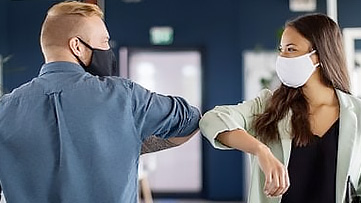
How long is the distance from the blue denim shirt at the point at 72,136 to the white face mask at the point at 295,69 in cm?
44

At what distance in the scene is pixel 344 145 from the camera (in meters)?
1.53

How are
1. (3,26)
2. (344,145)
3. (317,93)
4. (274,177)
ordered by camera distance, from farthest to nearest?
(3,26) < (317,93) < (344,145) < (274,177)

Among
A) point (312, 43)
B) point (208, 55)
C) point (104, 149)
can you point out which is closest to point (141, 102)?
point (104, 149)

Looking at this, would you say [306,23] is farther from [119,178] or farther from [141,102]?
[119,178]

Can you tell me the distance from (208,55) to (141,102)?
5978 mm

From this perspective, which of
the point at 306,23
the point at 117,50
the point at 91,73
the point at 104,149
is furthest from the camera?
the point at 117,50

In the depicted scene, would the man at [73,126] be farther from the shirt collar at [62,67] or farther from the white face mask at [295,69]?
the white face mask at [295,69]

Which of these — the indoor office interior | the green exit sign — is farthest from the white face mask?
the green exit sign

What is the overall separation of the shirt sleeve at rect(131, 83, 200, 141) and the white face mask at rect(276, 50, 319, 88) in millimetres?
332

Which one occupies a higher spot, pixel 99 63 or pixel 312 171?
pixel 99 63

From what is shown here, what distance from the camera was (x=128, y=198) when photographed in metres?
1.40

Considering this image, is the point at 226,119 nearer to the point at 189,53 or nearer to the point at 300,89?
the point at 300,89

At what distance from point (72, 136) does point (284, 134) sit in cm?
60

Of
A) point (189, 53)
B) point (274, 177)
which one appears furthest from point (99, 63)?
point (189, 53)
